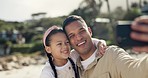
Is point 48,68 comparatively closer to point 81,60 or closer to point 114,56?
point 81,60

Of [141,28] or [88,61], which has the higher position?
[141,28]

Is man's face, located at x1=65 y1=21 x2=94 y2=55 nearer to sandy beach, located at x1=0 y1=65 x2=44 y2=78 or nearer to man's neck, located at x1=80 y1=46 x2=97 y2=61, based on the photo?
man's neck, located at x1=80 y1=46 x2=97 y2=61

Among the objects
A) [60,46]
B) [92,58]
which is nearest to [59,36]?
[60,46]

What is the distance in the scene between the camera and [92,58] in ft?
9.50

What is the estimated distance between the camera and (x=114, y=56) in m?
2.71

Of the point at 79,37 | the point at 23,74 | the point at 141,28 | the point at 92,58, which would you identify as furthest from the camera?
the point at 23,74

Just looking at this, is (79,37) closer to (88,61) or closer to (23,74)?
(88,61)

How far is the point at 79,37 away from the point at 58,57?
0.94 ft

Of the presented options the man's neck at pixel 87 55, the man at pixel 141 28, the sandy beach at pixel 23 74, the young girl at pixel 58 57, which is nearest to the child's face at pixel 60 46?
the young girl at pixel 58 57

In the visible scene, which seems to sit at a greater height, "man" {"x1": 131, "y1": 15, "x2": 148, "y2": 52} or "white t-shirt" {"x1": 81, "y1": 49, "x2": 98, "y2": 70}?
"man" {"x1": 131, "y1": 15, "x2": 148, "y2": 52}

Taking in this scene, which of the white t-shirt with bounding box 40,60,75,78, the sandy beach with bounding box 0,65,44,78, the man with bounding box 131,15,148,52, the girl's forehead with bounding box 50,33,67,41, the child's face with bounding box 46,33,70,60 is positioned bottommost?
the sandy beach with bounding box 0,65,44,78

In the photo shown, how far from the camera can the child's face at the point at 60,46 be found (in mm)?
2928

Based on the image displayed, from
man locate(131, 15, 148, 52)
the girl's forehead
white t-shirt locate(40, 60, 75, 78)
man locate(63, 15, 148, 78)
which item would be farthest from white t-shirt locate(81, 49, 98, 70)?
man locate(131, 15, 148, 52)

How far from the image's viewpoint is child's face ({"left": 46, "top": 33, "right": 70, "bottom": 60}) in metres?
2.93
